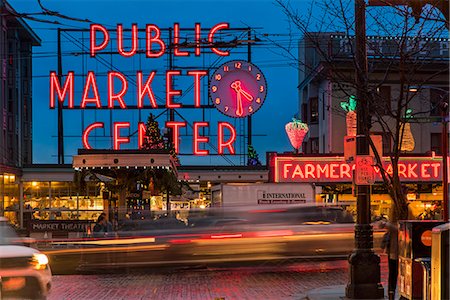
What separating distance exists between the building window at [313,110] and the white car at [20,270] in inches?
1335

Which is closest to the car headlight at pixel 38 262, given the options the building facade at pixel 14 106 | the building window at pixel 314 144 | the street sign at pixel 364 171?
the street sign at pixel 364 171

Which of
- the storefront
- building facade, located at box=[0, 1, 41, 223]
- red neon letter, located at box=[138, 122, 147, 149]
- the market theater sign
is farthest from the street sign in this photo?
red neon letter, located at box=[138, 122, 147, 149]

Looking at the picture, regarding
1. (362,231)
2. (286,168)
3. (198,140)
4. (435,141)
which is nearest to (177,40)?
(198,140)

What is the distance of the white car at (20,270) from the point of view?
32.9 ft

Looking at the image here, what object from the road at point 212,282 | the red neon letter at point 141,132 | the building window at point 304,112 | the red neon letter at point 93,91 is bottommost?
the road at point 212,282

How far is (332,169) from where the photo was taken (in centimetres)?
2934

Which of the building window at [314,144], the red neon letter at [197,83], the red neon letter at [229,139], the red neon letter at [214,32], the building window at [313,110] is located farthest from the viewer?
the building window at [313,110]

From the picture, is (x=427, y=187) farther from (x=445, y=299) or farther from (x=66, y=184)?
(x=445, y=299)

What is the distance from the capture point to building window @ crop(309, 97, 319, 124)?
43.5m

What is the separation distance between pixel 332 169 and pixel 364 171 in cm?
1721

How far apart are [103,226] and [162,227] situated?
11.6 feet

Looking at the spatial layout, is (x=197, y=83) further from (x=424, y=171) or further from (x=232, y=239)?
(x=232, y=239)

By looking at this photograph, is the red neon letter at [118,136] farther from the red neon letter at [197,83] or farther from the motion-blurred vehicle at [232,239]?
the motion-blurred vehicle at [232,239]

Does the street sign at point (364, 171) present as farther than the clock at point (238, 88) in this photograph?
No
